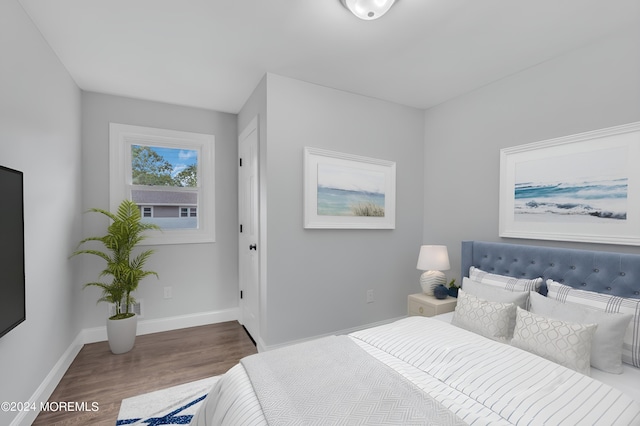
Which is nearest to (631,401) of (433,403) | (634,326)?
(634,326)

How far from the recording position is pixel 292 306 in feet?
8.96

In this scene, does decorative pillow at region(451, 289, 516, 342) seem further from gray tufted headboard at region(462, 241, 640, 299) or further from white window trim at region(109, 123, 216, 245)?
white window trim at region(109, 123, 216, 245)

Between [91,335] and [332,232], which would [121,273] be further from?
[332,232]

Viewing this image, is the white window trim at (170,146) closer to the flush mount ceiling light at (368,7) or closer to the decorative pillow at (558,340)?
the flush mount ceiling light at (368,7)

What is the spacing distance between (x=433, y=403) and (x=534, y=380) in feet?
1.78

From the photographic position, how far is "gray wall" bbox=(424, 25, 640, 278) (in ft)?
6.71

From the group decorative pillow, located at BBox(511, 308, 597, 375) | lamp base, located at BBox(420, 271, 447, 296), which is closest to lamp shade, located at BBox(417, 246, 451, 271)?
lamp base, located at BBox(420, 271, 447, 296)

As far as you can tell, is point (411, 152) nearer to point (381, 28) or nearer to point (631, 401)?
point (381, 28)

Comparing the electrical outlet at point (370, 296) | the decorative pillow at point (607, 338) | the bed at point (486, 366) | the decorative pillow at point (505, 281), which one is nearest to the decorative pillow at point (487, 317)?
the bed at point (486, 366)

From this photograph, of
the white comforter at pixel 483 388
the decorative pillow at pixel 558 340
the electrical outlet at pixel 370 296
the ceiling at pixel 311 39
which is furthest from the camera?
the electrical outlet at pixel 370 296

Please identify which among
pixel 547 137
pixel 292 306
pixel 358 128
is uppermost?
pixel 358 128

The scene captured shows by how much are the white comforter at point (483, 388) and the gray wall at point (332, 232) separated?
3.59 feet

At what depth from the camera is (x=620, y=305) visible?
5.61 feet

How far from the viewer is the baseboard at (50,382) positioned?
1765mm
